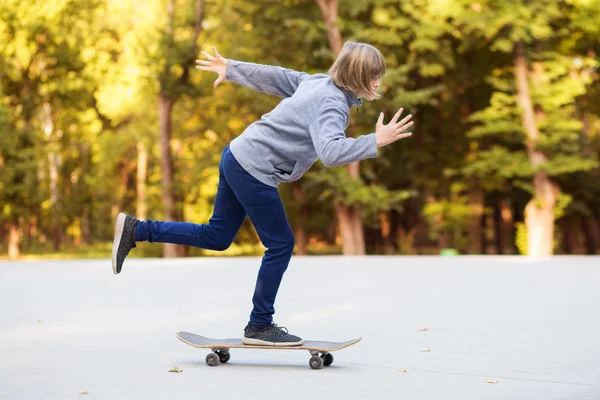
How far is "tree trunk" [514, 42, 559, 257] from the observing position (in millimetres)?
27578

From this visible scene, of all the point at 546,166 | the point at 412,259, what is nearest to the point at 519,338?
the point at 412,259

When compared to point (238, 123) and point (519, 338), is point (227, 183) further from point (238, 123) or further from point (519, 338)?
point (238, 123)

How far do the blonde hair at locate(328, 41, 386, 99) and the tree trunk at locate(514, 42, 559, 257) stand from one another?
22.2 m

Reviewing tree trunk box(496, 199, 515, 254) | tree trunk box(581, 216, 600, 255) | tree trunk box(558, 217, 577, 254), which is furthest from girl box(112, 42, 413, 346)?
tree trunk box(558, 217, 577, 254)

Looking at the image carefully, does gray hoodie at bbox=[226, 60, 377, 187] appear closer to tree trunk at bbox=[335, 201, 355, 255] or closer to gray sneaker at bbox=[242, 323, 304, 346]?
gray sneaker at bbox=[242, 323, 304, 346]

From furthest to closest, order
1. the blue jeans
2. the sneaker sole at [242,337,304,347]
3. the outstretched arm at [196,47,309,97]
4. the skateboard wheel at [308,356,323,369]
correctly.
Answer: the outstretched arm at [196,47,309,97], the sneaker sole at [242,337,304,347], the blue jeans, the skateboard wheel at [308,356,323,369]

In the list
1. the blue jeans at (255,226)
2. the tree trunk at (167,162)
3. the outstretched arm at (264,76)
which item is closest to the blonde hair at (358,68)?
the outstretched arm at (264,76)

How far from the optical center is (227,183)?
646cm

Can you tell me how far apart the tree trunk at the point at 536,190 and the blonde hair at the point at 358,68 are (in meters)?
22.2

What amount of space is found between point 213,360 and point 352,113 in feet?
70.7

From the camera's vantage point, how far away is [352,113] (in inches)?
1082

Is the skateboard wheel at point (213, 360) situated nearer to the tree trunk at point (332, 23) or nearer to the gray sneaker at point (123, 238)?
the gray sneaker at point (123, 238)

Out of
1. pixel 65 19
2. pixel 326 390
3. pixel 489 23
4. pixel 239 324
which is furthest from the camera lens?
pixel 65 19

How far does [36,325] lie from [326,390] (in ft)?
13.7
